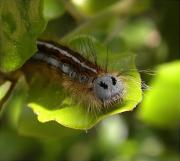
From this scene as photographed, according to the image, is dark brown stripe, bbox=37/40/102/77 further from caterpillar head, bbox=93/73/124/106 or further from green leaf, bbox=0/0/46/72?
green leaf, bbox=0/0/46/72

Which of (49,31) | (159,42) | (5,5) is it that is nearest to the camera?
(5,5)

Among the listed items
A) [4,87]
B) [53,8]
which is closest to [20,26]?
[4,87]

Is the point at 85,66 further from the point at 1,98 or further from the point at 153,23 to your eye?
the point at 153,23

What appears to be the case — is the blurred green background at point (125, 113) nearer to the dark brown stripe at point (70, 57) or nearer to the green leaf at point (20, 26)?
the dark brown stripe at point (70, 57)

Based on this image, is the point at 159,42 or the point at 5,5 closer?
the point at 5,5

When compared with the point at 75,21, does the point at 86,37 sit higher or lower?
lower

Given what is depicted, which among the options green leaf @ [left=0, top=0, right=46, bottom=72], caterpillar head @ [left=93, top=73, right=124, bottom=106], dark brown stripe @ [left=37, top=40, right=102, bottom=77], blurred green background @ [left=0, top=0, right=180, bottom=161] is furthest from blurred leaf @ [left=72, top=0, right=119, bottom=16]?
green leaf @ [left=0, top=0, right=46, bottom=72]

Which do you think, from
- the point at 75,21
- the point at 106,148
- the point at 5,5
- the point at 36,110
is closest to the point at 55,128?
the point at 36,110
